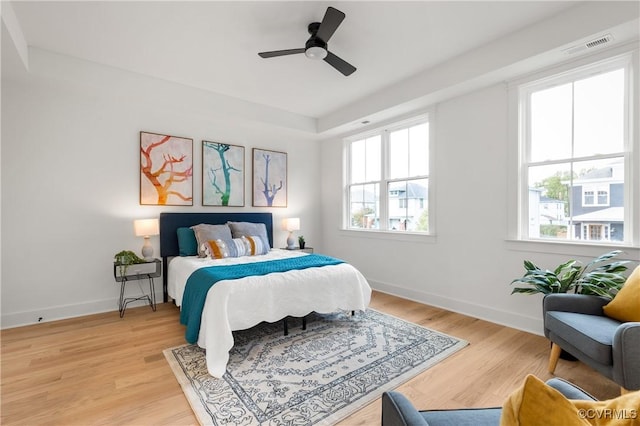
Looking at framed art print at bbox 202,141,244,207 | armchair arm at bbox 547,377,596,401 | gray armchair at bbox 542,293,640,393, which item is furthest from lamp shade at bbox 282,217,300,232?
armchair arm at bbox 547,377,596,401

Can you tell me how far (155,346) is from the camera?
2686 mm

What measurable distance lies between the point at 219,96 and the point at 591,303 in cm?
453

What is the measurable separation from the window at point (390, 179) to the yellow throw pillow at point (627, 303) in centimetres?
208

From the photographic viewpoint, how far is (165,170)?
4.04 metres

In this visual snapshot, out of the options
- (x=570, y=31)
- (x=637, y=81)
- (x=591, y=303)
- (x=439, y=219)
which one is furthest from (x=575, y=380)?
(x=570, y=31)

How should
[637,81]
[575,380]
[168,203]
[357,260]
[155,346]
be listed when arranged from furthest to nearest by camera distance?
[357,260], [168,203], [155,346], [637,81], [575,380]

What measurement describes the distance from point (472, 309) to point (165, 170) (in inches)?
169

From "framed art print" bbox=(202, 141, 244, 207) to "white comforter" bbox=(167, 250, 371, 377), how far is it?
1226mm

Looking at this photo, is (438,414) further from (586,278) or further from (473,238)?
(473,238)

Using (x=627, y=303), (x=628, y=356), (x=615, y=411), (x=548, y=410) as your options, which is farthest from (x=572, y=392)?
(x=627, y=303)

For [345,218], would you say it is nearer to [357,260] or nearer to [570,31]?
[357,260]

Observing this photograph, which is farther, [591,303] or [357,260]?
[357,260]

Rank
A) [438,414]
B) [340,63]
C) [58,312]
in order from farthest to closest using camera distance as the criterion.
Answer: [58,312]
[340,63]
[438,414]

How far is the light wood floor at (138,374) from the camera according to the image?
71.5 inches
